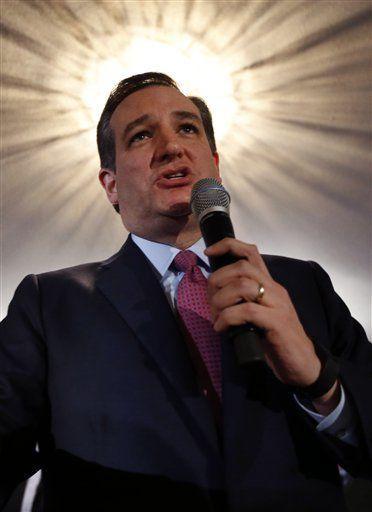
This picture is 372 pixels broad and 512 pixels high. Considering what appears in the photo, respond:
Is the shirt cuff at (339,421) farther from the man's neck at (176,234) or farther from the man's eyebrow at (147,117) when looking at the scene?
the man's eyebrow at (147,117)

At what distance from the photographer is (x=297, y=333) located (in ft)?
2.99

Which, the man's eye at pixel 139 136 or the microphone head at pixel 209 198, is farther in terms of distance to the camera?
the man's eye at pixel 139 136

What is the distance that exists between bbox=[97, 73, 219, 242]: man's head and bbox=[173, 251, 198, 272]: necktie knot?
0.39 feet

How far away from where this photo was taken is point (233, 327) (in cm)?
72

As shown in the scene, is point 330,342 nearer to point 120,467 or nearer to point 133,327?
point 133,327

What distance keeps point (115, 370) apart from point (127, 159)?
718mm

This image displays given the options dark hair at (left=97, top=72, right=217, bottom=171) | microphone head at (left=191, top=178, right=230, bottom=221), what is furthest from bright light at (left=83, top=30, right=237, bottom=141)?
microphone head at (left=191, top=178, right=230, bottom=221)

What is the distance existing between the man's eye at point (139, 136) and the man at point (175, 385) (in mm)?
173

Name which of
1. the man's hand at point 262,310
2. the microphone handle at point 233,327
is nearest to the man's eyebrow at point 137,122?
the microphone handle at point 233,327

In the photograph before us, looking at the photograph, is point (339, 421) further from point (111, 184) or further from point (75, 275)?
point (111, 184)

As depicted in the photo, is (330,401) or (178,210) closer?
(330,401)

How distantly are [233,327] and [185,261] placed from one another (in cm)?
63

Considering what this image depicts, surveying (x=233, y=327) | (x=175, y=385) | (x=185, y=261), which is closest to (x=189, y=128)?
(x=185, y=261)

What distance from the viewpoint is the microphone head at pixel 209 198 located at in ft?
3.07
